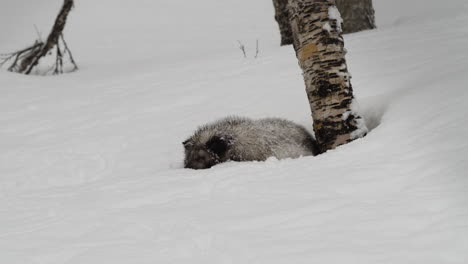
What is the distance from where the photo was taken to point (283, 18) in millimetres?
9367

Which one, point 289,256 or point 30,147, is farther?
A: point 30,147

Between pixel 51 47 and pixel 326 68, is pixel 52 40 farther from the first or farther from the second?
pixel 326 68

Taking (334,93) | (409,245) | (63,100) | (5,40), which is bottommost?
(409,245)

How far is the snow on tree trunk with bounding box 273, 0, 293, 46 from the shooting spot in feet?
30.1

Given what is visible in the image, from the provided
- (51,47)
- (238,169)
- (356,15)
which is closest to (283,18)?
(356,15)

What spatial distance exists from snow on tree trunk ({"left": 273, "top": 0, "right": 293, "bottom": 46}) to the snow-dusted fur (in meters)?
4.86

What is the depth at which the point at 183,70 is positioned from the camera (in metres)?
8.98

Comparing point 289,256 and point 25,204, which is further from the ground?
point 25,204

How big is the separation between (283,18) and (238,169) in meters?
6.08

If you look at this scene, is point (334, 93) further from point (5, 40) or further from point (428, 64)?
point (5, 40)

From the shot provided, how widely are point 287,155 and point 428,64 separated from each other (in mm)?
2233

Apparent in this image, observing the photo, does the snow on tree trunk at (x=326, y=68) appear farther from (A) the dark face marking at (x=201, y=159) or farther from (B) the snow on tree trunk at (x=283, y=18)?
(B) the snow on tree trunk at (x=283, y=18)

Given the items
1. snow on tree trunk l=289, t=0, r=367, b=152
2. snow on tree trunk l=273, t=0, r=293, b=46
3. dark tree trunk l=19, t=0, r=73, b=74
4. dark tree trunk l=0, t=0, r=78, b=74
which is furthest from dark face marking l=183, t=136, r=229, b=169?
dark tree trunk l=19, t=0, r=73, b=74

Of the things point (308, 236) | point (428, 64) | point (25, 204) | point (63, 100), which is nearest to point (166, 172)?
point (25, 204)
